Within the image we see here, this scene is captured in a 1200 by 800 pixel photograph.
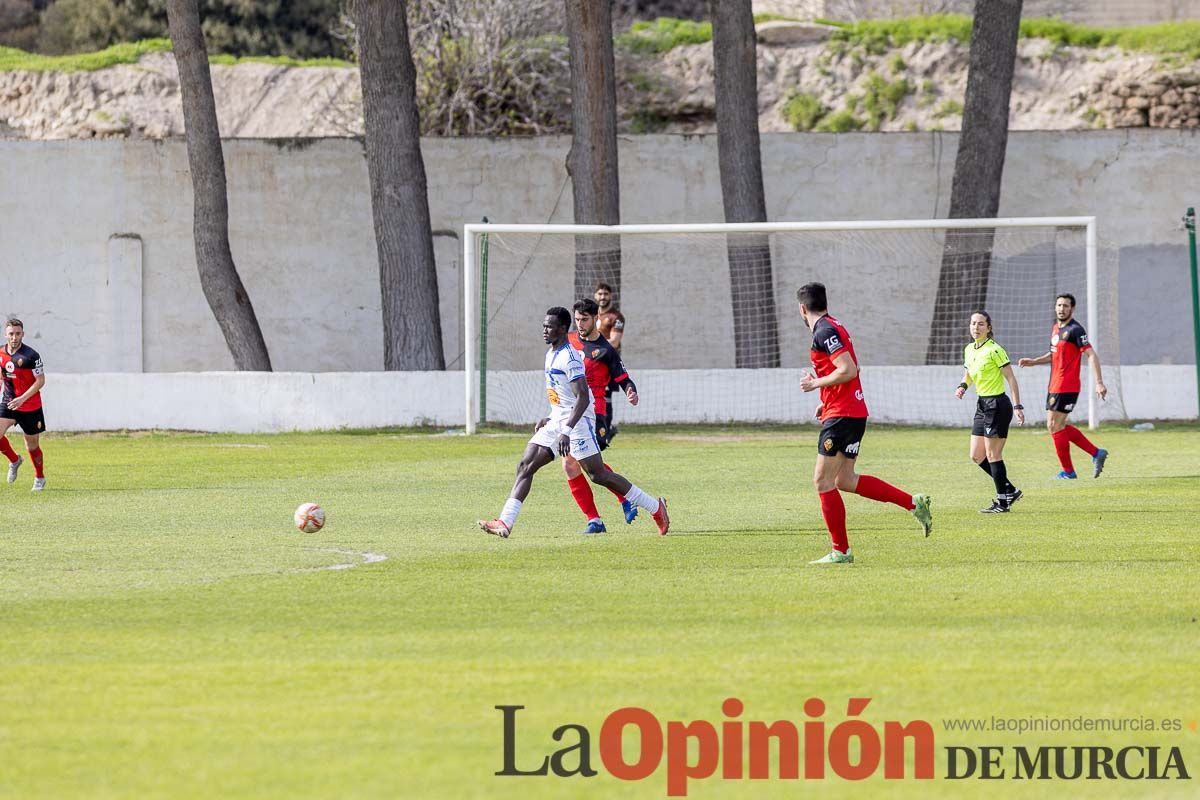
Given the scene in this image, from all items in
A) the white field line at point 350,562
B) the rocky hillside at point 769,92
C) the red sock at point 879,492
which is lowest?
the white field line at point 350,562

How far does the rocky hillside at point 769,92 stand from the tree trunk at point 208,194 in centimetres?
809

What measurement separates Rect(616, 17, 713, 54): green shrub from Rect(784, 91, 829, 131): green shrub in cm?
271

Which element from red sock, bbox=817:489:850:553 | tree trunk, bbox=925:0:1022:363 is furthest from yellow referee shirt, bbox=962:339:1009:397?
tree trunk, bbox=925:0:1022:363

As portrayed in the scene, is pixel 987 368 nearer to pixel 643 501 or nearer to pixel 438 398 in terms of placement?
pixel 643 501

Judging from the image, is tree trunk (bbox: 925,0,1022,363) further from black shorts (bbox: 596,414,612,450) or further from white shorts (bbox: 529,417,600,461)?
white shorts (bbox: 529,417,600,461)

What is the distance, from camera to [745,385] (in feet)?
88.4

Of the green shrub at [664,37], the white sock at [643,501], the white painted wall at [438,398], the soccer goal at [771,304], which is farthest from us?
the green shrub at [664,37]

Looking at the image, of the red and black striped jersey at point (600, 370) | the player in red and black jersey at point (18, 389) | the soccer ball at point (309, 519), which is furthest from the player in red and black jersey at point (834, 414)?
the player in red and black jersey at point (18, 389)

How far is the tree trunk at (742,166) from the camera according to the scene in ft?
92.4

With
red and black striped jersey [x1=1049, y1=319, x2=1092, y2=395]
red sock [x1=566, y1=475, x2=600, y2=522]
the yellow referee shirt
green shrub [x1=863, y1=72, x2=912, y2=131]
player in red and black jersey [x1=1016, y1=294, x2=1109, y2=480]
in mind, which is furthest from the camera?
green shrub [x1=863, y1=72, x2=912, y2=131]

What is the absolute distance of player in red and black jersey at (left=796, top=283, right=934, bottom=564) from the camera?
10828 millimetres

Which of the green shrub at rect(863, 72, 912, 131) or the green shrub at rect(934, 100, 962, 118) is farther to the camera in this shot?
the green shrub at rect(863, 72, 912, 131)

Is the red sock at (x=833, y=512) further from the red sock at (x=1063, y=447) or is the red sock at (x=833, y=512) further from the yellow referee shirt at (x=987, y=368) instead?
the red sock at (x=1063, y=447)

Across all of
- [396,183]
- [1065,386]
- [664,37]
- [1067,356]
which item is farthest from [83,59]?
[1065,386]
